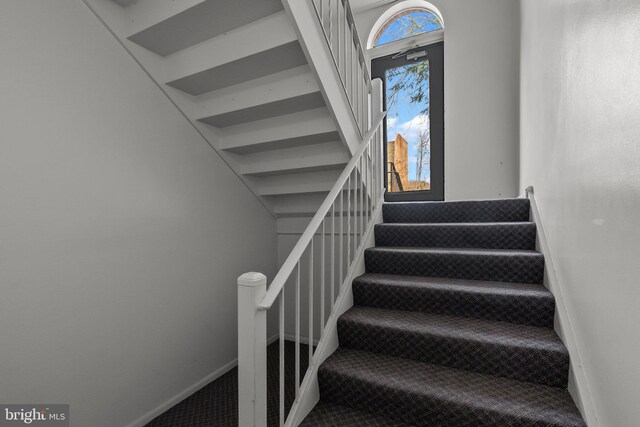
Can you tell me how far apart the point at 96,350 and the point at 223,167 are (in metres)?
1.40

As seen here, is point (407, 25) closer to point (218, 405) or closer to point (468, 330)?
point (468, 330)

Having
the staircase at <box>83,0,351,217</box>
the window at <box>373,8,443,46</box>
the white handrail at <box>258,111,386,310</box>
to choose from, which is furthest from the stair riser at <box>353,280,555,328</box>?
the window at <box>373,8,443,46</box>

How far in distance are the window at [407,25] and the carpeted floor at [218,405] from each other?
11.1 feet

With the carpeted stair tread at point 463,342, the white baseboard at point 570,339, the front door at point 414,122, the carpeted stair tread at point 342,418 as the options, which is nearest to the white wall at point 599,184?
the white baseboard at point 570,339

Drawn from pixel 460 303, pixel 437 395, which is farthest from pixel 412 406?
pixel 460 303

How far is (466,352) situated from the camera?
54.7 inches

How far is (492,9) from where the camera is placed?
2.85 m

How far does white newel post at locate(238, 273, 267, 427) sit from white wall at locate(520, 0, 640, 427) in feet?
3.40

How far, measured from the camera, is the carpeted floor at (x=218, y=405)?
185 cm

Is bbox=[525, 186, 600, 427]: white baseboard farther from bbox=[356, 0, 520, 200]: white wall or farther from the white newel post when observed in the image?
bbox=[356, 0, 520, 200]: white wall

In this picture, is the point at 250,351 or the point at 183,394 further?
the point at 183,394

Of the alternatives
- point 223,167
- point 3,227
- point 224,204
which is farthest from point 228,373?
point 3,227

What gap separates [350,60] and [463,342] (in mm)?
1892

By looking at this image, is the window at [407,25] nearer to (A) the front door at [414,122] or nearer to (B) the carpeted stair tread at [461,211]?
(A) the front door at [414,122]
